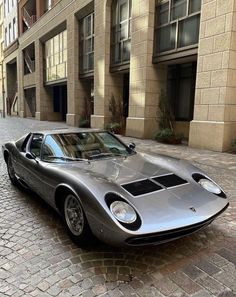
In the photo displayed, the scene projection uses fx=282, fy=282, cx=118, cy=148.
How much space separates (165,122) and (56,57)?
50.1ft

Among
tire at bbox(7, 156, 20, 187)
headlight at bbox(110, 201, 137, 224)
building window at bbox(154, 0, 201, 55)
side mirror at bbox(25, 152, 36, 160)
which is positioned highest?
building window at bbox(154, 0, 201, 55)

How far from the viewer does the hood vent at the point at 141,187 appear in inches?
115

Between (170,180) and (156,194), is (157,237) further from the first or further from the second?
(170,180)

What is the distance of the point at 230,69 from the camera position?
9.12 metres

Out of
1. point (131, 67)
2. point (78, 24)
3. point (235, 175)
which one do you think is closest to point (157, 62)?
point (131, 67)

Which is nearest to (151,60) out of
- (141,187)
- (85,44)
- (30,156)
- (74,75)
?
(85,44)

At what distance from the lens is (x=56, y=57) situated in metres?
23.9

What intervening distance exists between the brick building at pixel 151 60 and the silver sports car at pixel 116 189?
630 cm

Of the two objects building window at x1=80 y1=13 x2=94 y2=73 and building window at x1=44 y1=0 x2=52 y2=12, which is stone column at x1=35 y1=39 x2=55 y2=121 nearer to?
building window at x1=44 y1=0 x2=52 y2=12

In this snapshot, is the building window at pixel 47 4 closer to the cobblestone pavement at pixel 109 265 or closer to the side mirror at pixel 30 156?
the side mirror at pixel 30 156

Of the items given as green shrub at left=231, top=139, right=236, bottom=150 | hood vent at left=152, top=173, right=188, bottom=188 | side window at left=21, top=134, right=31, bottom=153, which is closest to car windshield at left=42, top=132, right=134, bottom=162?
side window at left=21, top=134, right=31, bottom=153

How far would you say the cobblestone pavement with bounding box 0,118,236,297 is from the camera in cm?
243

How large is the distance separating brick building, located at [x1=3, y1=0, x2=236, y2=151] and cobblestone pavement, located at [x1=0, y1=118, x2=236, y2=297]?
6.69m

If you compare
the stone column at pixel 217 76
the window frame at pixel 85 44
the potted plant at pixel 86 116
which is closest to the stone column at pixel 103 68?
the window frame at pixel 85 44
